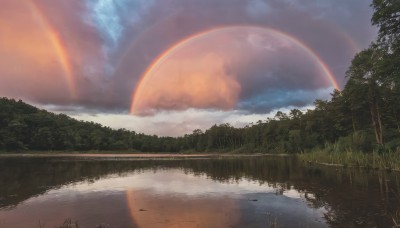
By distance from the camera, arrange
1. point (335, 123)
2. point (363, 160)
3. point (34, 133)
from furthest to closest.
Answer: point (34, 133)
point (335, 123)
point (363, 160)

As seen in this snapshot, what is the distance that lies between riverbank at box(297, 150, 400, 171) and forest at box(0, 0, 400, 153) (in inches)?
59.2

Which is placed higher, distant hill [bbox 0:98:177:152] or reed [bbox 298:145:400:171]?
distant hill [bbox 0:98:177:152]

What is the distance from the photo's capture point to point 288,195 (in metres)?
28.6

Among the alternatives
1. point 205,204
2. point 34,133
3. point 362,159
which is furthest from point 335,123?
point 34,133

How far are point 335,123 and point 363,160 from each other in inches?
2352

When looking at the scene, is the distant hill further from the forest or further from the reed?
the reed

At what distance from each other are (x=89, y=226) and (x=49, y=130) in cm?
16983

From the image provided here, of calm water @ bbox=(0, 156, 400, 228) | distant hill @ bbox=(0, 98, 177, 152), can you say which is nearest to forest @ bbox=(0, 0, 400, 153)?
distant hill @ bbox=(0, 98, 177, 152)

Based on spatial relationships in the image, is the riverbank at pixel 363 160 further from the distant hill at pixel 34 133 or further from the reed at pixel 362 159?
the distant hill at pixel 34 133

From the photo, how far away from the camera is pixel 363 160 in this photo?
155 ft

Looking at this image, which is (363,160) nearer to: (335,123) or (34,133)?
(335,123)

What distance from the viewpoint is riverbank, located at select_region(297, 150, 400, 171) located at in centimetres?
4069

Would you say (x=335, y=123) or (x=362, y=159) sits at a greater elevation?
(x=335, y=123)

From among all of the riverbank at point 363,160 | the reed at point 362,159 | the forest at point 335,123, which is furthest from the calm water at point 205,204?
the forest at point 335,123
